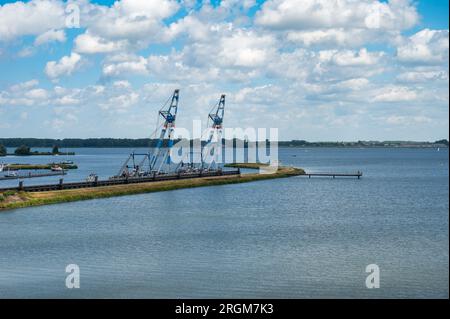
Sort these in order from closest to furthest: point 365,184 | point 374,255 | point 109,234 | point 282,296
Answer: point 282,296
point 374,255
point 109,234
point 365,184

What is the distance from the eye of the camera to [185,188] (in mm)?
112125

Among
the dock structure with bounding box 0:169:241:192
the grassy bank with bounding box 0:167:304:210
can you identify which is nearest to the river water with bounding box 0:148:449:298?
the grassy bank with bounding box 0:167:304:210

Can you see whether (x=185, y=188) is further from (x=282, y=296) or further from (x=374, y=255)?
(x=282, y=296)

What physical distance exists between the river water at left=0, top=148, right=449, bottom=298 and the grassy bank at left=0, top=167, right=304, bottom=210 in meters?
2.64

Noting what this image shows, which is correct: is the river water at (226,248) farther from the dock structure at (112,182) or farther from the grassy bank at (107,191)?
the dock structure at (112,182)

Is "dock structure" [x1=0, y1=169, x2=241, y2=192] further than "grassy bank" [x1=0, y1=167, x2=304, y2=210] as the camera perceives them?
Yes

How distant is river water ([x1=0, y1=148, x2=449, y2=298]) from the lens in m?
38.6

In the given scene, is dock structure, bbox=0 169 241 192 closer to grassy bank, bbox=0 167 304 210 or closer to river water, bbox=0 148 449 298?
grassy bank, bbox=0 167 304 210

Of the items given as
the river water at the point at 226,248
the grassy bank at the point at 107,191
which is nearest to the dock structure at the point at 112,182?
the grassy bank at the point at 107,191
